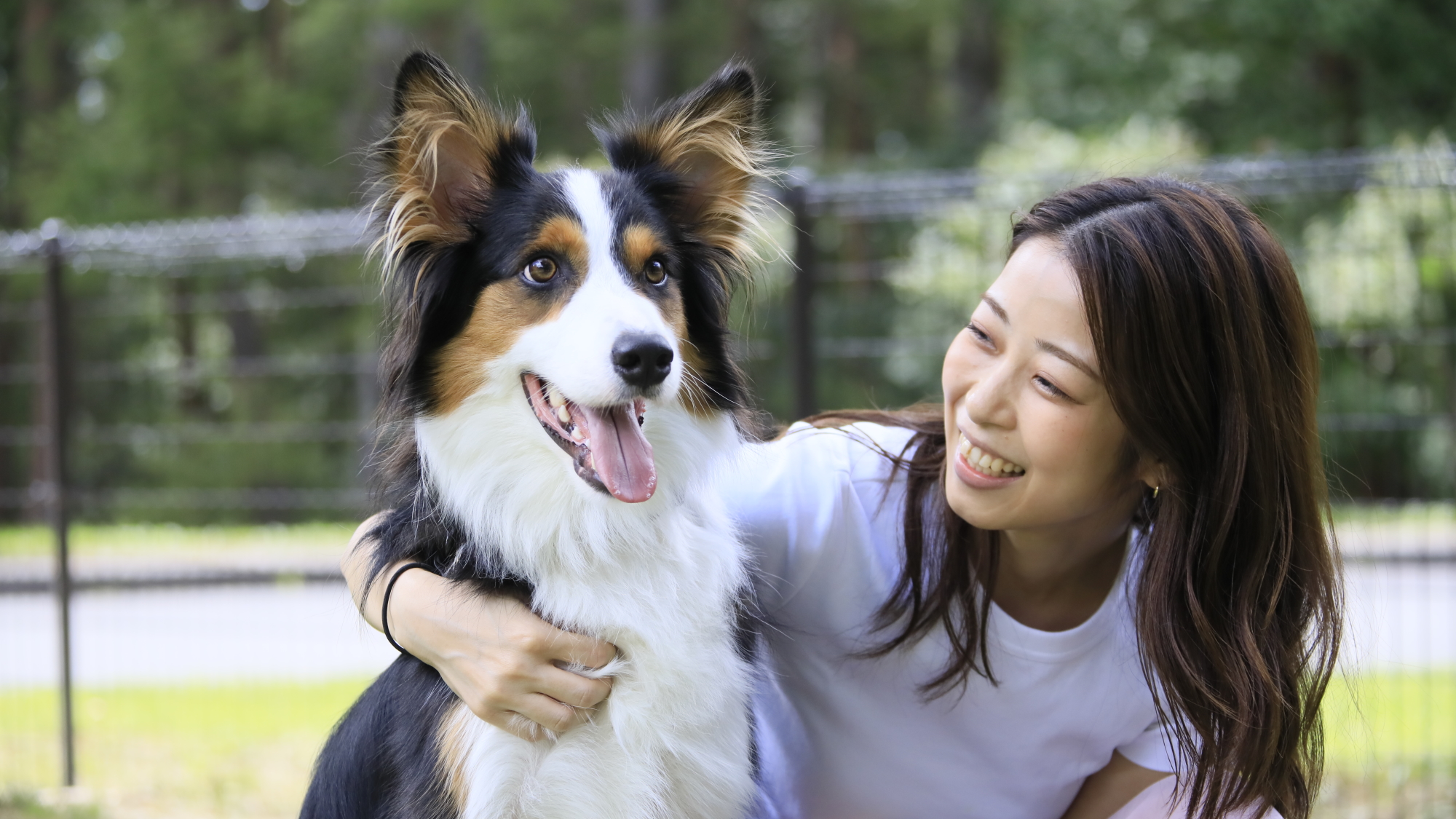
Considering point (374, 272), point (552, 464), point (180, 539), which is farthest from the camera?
point (180, 539)

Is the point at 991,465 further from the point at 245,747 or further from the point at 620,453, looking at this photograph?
the point at 245,747

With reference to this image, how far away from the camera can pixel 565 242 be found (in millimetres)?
2117

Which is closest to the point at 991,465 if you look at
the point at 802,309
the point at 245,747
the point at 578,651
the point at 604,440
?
the point at 604,440

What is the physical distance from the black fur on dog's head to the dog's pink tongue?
0.18 meters

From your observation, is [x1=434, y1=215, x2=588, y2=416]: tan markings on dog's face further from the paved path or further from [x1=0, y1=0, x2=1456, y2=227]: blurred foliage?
[x1=0, y1=0, x2=1456, y2=227]: blurred foliage

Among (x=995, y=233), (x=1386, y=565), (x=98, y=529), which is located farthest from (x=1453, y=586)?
(x=98, y=529)

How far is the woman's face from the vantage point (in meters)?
1.96

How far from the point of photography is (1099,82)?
1240cm

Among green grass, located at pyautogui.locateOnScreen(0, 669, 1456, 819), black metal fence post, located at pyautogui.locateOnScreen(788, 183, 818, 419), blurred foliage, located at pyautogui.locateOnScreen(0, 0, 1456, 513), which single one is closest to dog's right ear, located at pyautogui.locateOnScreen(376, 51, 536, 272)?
black metal fence post, located at pyautogui.locateOnScreen(788, 183, 818, 419)

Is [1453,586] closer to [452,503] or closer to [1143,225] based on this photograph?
[1143,225]

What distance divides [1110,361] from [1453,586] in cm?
519

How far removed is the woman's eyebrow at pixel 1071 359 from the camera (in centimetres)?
195

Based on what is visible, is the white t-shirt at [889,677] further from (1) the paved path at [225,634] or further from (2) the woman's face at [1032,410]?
(1) the paved path at [225,634]

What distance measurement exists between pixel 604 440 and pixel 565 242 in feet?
1.20
